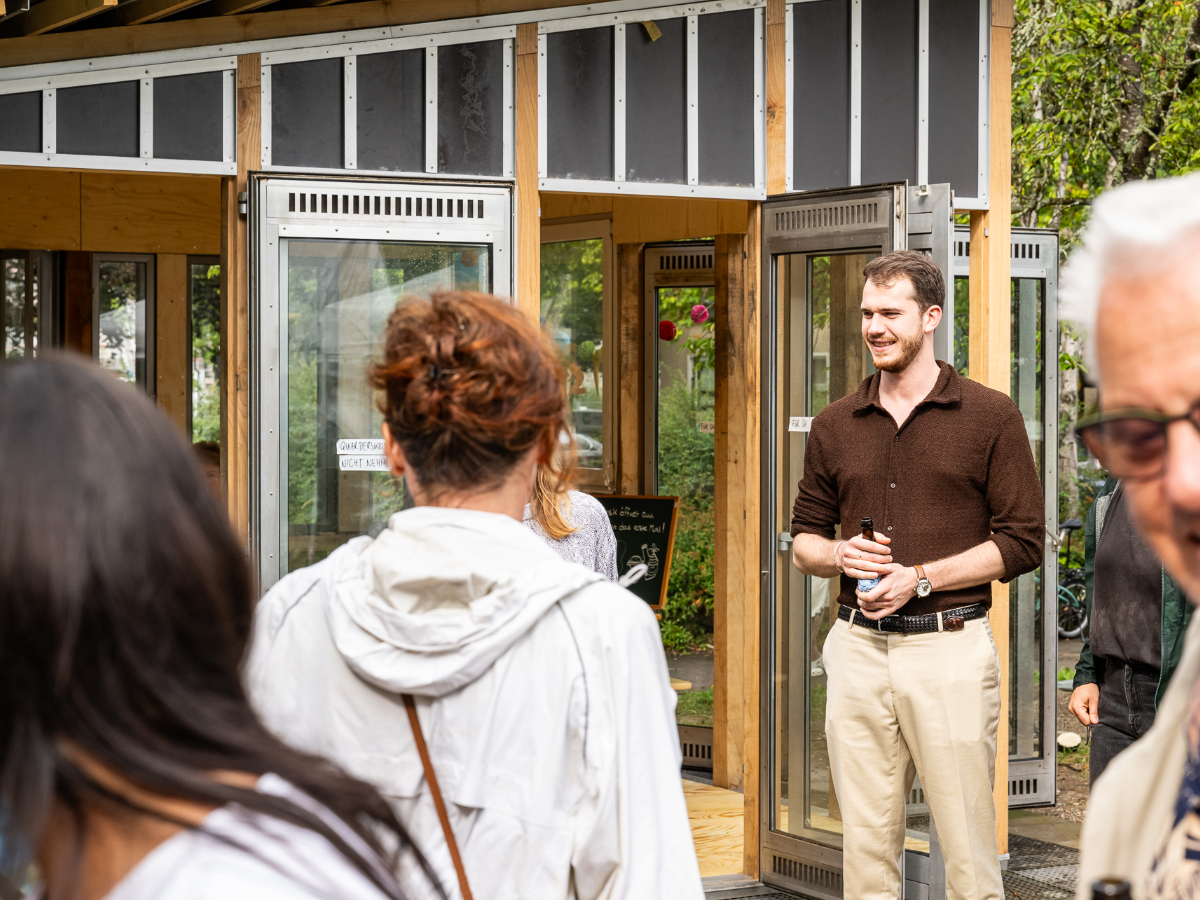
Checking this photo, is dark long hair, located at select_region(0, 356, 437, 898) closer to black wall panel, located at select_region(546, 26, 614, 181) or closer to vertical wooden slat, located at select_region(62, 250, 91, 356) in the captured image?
black wall panel, located at select_region(546, 26, 614, 181)

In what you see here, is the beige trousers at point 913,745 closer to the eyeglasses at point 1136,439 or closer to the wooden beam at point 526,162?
the wooden beam at point 526,162

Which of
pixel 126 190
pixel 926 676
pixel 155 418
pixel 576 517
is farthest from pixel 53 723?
pixel 126 190

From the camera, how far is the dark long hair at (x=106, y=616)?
803 millimetres

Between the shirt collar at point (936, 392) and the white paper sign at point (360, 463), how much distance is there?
5.23 ft

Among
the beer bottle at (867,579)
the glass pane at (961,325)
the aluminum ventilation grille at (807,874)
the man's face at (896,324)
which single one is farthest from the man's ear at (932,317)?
the aluminum ventilation grille at (807,874)

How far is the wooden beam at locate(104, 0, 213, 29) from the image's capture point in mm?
4051

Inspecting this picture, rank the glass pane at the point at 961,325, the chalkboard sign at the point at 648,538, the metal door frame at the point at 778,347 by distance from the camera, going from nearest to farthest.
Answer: the metal door frame at the point at 778,347
the glass pane at the point at 961,325
the chalkboard sign at the point at 648,538

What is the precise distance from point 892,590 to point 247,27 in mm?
2674

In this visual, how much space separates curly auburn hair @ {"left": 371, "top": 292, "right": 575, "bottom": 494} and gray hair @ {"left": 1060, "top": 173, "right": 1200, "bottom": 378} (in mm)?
870

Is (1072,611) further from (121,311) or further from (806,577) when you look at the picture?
(121,311)

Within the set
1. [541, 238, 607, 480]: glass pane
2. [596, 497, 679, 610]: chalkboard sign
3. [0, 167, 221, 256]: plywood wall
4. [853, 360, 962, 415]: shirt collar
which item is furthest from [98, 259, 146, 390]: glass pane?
[853, 360, 962, 415]: shirt collar

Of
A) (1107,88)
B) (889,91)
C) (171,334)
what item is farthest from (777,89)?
(1107,88)

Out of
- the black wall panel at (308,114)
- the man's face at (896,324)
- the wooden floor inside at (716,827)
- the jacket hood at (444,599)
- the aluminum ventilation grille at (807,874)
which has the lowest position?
the wooden floor inside at (716,827)

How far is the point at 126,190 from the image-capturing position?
829 centimetres
